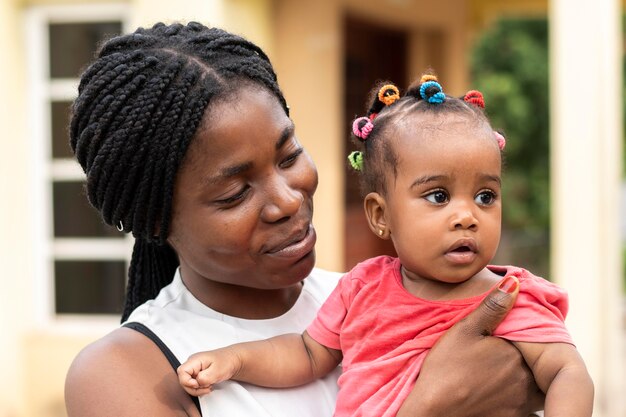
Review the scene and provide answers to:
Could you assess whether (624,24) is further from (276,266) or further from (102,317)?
(276,266)

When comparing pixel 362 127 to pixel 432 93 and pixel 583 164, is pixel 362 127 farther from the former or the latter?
pixel 583 164

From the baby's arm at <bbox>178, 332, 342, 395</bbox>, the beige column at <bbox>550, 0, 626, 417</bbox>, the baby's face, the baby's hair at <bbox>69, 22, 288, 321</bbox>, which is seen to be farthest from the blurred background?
the baby's face

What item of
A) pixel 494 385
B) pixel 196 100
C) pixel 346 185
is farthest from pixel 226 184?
pixel 346 185

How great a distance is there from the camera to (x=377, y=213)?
2.06 meters

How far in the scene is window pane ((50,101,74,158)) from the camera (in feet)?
20.9

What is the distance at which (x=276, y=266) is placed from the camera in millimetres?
A: 2041

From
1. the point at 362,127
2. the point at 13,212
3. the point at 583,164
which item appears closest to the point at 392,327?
the point at 362,127

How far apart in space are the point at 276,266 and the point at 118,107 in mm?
457

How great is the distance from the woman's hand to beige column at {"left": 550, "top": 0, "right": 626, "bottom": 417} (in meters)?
4.21

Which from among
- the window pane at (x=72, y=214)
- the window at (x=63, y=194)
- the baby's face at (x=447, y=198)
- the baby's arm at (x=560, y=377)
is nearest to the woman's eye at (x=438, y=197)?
the baby's face at (x=447, y=198)

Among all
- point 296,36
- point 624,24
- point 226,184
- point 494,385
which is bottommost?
point 494,385

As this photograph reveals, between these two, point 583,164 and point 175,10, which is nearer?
point 583,164

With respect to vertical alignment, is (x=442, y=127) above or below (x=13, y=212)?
above

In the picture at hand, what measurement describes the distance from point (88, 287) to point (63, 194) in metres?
0.63
